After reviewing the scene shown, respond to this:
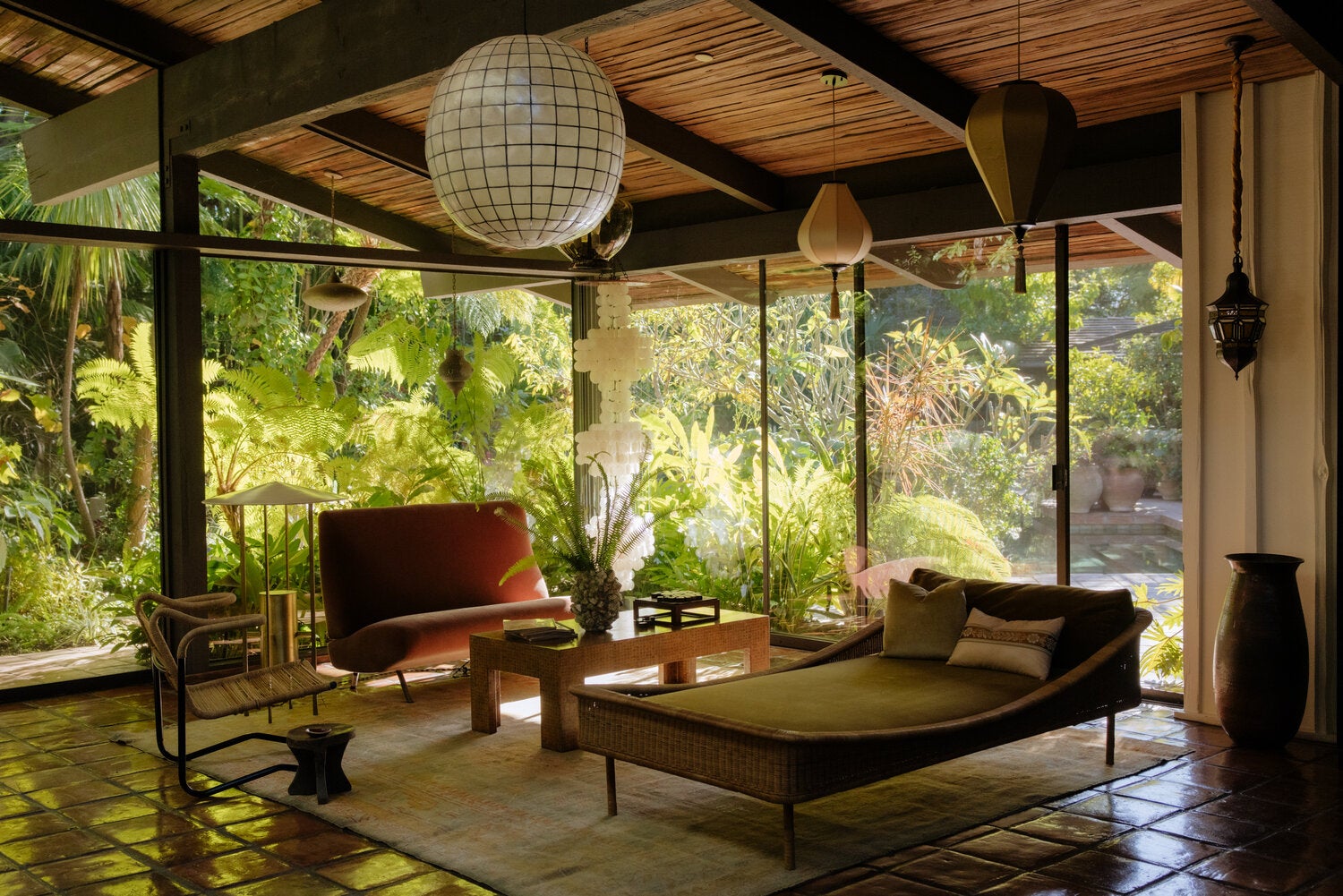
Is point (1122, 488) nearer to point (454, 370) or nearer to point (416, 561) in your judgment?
point (416, 561)

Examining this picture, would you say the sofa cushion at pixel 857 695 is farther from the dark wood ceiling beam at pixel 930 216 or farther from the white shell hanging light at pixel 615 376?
the white shell hanging light at pixel 615 376

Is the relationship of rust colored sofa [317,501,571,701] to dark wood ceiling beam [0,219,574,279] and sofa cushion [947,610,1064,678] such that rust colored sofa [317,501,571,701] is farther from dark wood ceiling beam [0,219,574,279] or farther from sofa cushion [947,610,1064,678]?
sofa cushion [947,610,1064,678]

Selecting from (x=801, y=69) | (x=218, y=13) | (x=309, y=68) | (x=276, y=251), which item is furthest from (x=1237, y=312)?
(x=218, y=13)

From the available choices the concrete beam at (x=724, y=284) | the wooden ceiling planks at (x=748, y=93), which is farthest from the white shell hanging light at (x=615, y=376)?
the wooden ceiling planks at (x=748, y=93)

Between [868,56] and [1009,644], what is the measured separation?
2.39 m

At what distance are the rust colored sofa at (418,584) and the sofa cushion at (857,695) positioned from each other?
5.74ft

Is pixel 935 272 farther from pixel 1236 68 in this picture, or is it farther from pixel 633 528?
pixel 633 528

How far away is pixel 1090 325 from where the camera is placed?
5.83 meters

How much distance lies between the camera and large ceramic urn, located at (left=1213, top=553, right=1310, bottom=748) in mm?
4711

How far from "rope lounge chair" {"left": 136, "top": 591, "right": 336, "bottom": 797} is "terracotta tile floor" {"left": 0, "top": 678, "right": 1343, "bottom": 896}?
15cm

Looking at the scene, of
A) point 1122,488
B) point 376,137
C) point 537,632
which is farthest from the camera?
point 376,137

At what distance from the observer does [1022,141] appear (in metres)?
3.48

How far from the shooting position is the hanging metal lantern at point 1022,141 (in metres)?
3.48

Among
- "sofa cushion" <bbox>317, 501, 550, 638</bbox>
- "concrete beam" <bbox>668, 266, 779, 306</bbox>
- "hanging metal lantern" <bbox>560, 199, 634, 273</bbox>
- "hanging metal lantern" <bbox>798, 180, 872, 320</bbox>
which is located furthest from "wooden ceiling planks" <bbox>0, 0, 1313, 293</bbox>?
"sofa cushion" <bbox>317, 501, 550, 638</bbox>
